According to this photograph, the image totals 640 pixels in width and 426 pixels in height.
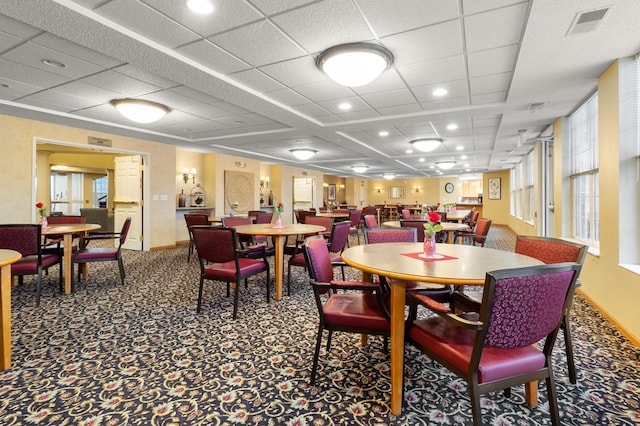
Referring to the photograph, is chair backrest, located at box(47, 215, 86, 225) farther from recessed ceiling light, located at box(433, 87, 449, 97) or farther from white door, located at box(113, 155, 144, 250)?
recessed ceiling light, located at box(433, 87, 449, 97)

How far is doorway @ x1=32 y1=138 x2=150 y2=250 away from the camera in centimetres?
675

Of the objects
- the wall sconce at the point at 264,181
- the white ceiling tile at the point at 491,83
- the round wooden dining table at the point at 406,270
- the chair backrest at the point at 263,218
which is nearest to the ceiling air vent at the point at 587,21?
the white ceiling tile at the point at 491,83

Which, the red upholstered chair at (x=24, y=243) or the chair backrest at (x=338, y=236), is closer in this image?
the red upholstered chair at (x=24, y=243)

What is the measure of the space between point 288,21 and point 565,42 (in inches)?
94.5

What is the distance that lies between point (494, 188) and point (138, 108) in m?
15.1

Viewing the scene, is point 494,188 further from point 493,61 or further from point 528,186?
point 493,61

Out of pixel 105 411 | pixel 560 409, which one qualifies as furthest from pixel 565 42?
pixel 105 411

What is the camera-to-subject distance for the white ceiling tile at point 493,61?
2984mm

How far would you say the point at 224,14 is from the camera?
7.85ft

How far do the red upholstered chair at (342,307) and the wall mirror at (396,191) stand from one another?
1849 cm

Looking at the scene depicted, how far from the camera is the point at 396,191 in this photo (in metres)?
20.0

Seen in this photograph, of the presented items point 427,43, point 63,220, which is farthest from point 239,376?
point 63,220

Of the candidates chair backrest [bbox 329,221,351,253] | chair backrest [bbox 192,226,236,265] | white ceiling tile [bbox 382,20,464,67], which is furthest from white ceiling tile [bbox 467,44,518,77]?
chair backrest [bbox 192,226,236,265]

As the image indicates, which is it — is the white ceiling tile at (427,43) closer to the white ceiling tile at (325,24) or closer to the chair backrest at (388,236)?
the white ceiling tile at (325,24)
